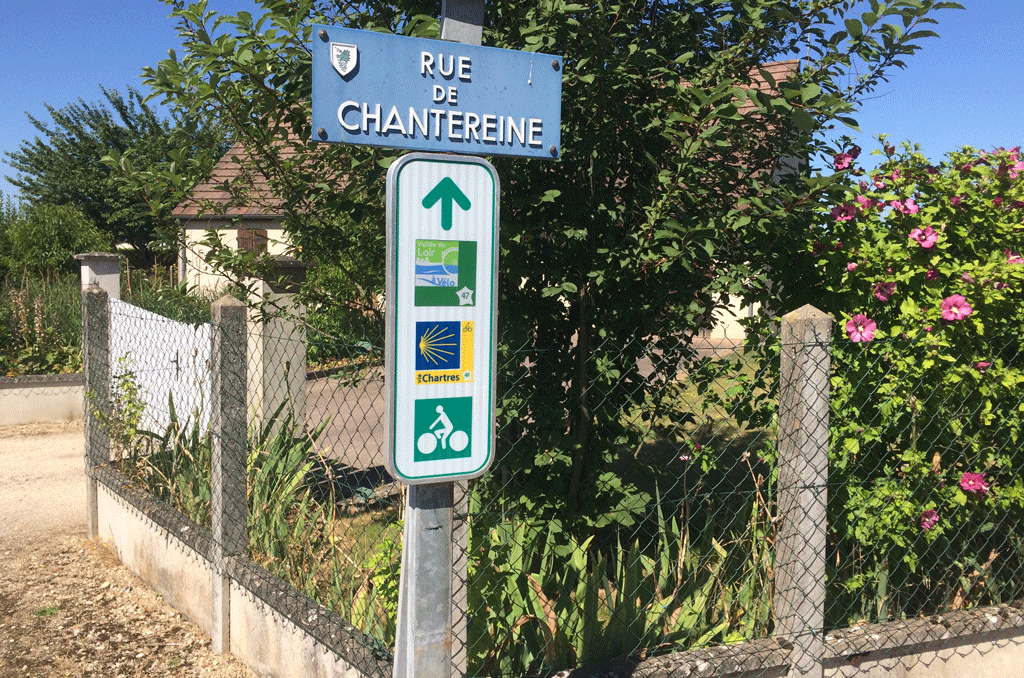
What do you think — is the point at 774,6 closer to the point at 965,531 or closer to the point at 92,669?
the point at 965,531

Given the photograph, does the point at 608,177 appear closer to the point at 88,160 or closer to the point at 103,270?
the point at 103,270

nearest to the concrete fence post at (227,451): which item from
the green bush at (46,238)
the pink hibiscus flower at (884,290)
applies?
the pink hibiscus flower at (884,290)

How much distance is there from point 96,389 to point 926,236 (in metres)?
5.02

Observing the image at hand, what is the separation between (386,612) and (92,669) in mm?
1636

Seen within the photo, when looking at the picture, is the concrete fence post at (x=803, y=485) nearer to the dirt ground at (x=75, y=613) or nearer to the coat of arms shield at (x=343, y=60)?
the coat of arms shield at (x=343, y=60)

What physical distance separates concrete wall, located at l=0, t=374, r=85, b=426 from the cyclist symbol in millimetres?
8913

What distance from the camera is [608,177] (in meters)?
3.76

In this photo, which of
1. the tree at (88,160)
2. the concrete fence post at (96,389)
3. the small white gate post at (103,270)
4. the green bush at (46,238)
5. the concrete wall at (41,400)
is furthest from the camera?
the tree at (88,160)

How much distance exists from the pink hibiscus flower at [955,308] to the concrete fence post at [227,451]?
9.94 feet

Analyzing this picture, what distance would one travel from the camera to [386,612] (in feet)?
10.8

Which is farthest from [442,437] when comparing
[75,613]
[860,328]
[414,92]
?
[75,613]

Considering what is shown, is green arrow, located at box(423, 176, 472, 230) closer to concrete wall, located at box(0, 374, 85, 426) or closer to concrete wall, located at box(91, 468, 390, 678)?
concrete wall, located at box(91, 468, 390, 678)

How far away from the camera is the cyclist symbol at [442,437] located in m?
2.01

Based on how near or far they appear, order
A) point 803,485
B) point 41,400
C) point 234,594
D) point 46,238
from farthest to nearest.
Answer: point 46,238, point 41,400, point 234,594, point 803,485
